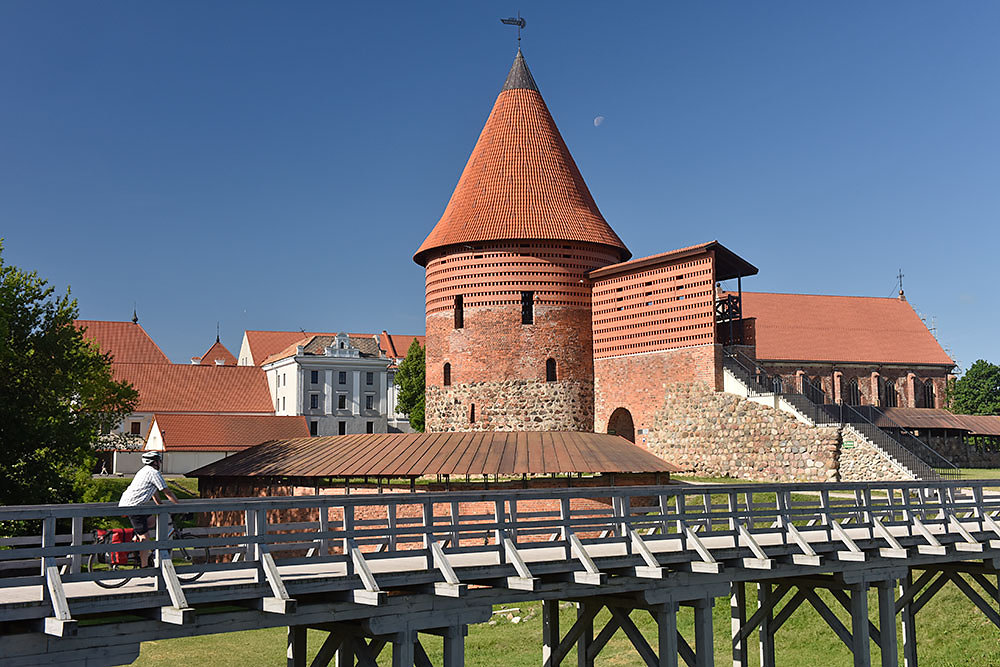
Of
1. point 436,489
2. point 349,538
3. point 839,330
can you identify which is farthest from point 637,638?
point 839,330

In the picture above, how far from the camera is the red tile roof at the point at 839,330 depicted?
50969 mm

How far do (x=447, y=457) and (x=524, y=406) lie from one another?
946 cm

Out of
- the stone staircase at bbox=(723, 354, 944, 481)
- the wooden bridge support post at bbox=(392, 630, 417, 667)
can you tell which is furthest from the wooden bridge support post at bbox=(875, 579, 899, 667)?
the stone staircase at bbox=(723, 354, 944, 481)

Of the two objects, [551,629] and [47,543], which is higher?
[47,543]

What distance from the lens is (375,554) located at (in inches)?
381

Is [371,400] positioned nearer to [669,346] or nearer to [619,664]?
[669,346]

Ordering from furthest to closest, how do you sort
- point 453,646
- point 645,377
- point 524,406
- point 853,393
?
1. point 853,393
2. point 524,406
3. point 645,377
4. point 453,646

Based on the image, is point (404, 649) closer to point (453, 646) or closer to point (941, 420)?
point (453, 646)

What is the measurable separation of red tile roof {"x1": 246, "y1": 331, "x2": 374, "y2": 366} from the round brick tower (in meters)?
46.1

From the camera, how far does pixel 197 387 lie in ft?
219

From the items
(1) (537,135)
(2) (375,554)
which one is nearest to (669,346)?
(1) (537,135)

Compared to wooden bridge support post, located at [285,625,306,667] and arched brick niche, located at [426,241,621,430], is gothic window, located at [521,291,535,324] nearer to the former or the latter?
arched brick niche, located at [426,241,621,430]

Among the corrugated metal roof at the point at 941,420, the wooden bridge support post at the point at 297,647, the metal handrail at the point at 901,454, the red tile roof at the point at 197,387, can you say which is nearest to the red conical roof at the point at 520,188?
the metal handrail at the point at 901,454

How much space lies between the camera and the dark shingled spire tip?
123ft
